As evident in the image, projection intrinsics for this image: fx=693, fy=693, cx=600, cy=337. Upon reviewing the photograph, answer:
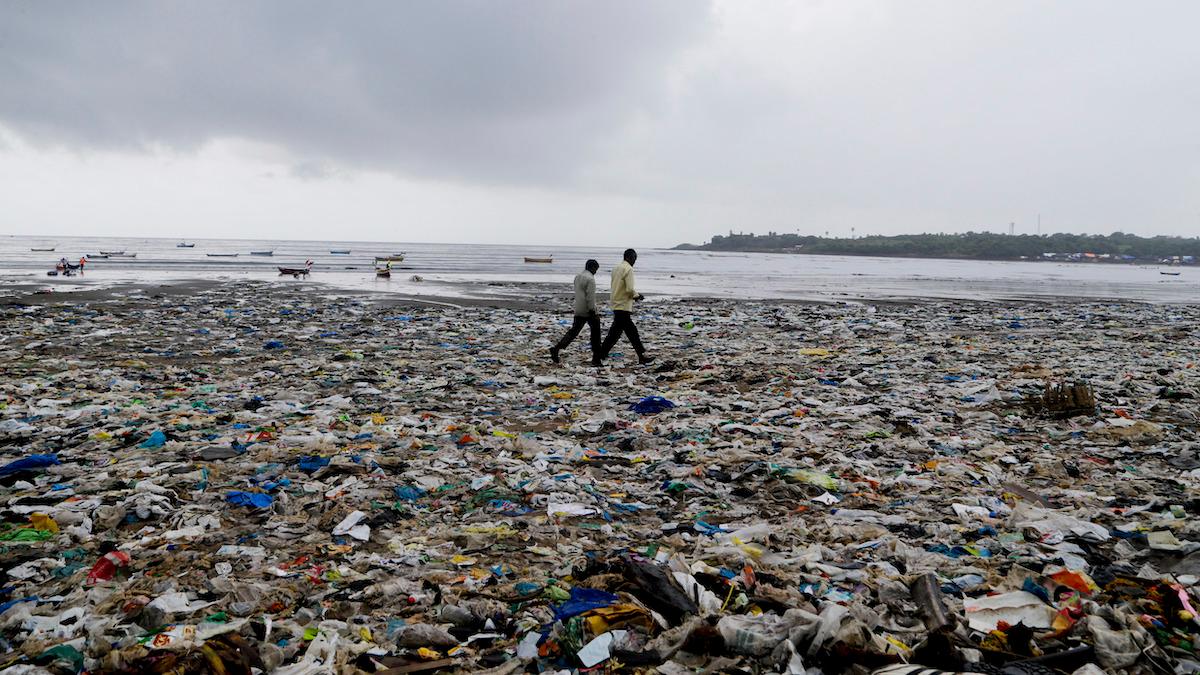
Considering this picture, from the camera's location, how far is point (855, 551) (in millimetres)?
3998

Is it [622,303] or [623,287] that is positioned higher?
[623,287]

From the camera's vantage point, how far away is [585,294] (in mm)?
10297

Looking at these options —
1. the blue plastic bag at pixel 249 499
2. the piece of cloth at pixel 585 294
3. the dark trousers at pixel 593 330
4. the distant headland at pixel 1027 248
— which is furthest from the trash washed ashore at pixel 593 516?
the distant headland at pixel 1027 248

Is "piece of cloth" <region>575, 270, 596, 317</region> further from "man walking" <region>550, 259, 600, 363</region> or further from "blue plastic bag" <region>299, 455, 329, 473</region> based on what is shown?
"blue plastic bag" <region>299, 455, 329, 473</region>

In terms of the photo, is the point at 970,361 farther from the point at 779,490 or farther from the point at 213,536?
the point at 213,536

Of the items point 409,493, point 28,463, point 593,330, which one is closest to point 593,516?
point 409,493

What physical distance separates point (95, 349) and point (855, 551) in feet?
37.7

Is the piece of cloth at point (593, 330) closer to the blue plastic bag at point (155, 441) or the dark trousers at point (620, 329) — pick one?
the dark trousers at point (620, 329)

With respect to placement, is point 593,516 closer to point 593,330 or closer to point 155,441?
point 155,441

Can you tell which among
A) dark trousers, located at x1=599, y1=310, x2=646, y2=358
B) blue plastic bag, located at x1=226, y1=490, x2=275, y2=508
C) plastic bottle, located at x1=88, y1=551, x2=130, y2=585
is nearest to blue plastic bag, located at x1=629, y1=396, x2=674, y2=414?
dark trousers, located at x1=599, y1=310, x2=646, y2=358

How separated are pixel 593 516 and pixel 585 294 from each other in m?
5.97

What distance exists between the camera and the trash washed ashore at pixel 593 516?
115 inches

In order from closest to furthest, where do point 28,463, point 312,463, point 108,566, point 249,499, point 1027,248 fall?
point 108,566
point 249,499
point 28,463
point 312,463
point 1027,248

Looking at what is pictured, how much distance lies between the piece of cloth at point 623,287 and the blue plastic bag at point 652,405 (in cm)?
239
